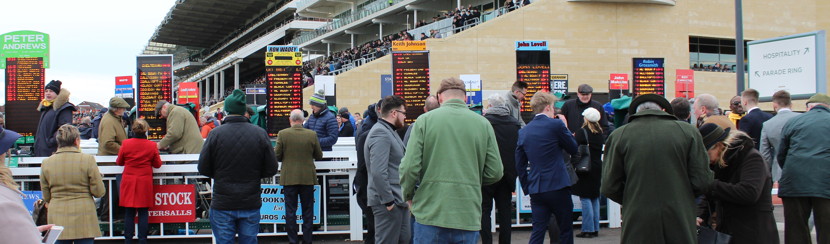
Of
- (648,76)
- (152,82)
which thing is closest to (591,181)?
(152,82)

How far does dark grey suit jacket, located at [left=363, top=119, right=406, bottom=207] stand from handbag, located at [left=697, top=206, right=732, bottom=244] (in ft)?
7.76

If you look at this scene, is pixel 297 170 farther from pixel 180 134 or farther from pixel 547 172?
pixel 547 172

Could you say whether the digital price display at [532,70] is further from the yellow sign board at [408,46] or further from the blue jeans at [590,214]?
the blue jeans at [590,214]

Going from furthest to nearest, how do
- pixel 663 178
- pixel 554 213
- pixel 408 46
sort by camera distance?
pixel 408 46 < pixel 554 213 < pixel 663 178

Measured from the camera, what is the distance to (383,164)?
5.63m

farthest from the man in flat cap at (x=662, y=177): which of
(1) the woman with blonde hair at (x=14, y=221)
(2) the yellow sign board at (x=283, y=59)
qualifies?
(2) the yellow sign board at (x=283, y=59)

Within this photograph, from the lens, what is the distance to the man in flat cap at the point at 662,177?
4.24 meters

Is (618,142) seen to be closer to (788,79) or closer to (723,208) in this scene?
(723,208)

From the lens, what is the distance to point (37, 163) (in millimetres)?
8438

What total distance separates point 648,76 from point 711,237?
16256 millimetres

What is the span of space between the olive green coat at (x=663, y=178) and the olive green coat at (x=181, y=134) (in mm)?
6393

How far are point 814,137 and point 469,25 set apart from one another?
2551cm

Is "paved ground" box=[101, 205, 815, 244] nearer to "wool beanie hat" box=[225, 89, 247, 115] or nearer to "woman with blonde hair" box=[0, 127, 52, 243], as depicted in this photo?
"wool beanie hat" box=[225, 89, 247, 115]

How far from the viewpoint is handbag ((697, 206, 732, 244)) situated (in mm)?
4648
